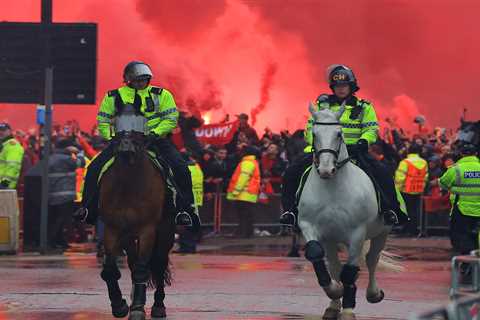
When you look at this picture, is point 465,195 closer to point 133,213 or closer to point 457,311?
point 133,213

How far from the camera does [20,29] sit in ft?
77.8

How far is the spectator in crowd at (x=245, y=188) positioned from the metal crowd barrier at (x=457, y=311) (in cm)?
1914

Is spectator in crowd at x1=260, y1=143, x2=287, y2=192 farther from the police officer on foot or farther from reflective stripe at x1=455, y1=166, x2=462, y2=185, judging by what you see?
reflective stripe at x1=455, y1=166, x2=462, y2=185

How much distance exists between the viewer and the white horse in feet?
45.0

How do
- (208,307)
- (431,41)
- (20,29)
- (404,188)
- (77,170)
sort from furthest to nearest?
(431,41)
(404,188)
(77,170)
(20,29)
(208,307)

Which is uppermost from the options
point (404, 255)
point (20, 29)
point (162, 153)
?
point (20, 29)

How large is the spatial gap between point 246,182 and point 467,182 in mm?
8397

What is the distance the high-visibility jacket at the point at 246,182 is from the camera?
28156 mm

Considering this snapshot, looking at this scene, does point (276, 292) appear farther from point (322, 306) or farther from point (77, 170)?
point (77, 170)

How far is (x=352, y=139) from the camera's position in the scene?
14945 millimetres

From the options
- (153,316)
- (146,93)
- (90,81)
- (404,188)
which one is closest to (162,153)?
(146,93)

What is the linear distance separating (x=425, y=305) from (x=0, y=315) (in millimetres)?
4570

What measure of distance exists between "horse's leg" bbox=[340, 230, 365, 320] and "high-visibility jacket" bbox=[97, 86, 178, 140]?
2099 millimetres

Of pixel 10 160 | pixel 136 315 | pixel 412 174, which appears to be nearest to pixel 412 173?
pixel 412 174
